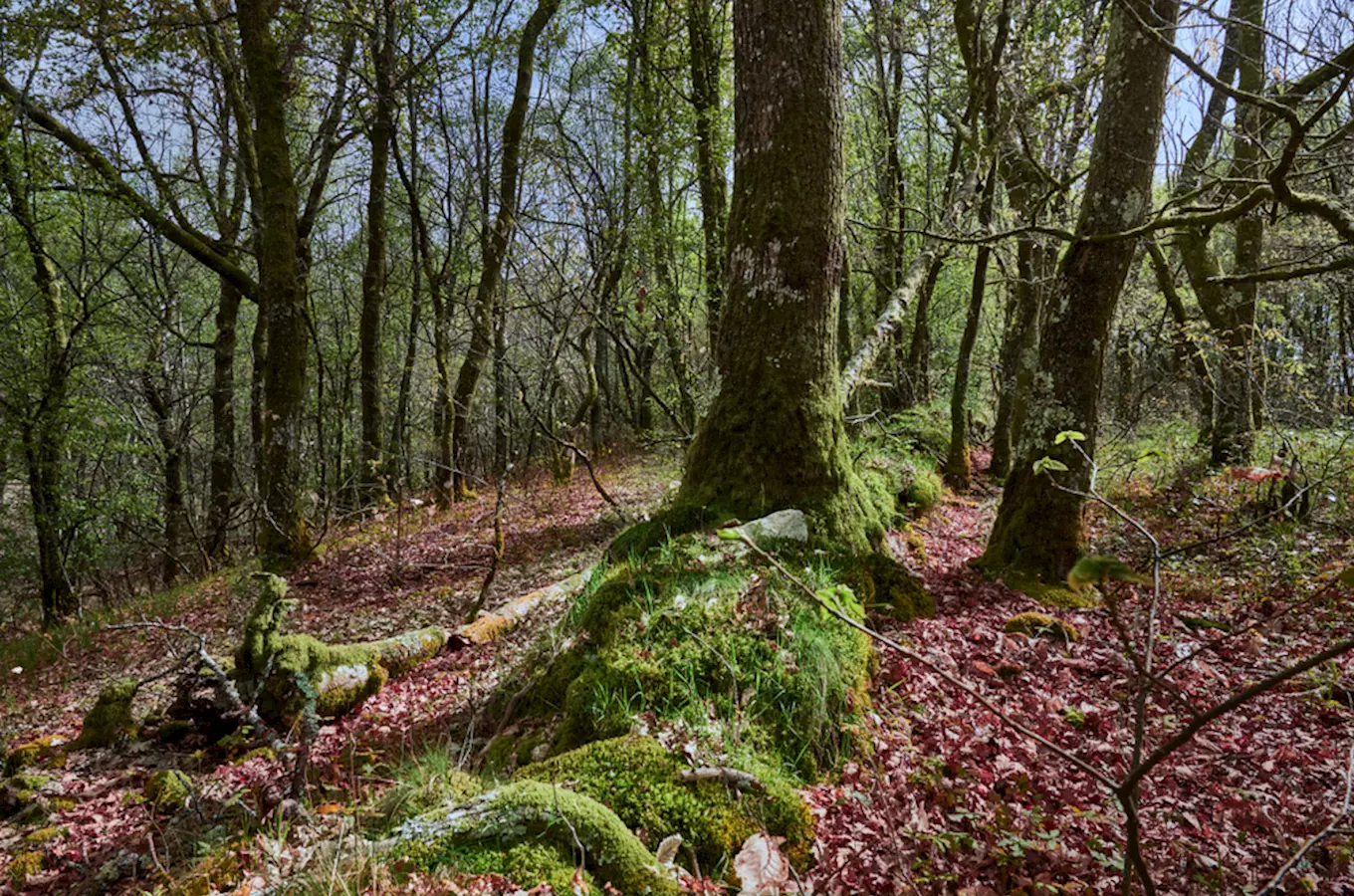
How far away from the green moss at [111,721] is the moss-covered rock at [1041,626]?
5823mm

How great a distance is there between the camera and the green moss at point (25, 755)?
4062mm

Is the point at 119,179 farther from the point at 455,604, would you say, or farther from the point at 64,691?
the point at 455,604

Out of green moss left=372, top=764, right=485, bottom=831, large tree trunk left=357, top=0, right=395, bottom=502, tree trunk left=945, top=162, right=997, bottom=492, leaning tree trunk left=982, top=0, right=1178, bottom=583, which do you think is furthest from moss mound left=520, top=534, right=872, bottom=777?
large tree trunk left=357, top=0, right=395, bottom=502

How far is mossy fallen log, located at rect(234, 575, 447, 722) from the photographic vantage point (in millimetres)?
4289

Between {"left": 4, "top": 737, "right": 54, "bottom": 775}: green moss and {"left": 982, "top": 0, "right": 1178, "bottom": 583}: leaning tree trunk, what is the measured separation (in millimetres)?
6764

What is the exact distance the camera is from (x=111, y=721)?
430cm

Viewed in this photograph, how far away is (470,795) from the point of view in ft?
7.62

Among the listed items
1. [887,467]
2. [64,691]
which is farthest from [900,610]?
[64,691]

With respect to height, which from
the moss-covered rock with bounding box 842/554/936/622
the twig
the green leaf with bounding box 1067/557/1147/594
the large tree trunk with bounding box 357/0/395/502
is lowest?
the moss-covered rock with bounding box 842/554/936/622

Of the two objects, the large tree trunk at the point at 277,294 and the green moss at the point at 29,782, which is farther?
the large tree trunk at the point at 277,294

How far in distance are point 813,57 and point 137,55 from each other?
10930 millimetres

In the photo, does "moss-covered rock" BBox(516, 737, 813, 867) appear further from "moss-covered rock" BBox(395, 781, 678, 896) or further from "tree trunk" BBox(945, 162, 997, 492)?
"tree trunk" BBox(945, 162, 997, 492)

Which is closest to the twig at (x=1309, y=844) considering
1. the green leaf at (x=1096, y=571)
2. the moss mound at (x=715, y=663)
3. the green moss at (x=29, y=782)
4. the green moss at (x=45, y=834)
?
the green leaf at (x=1096, y=571)

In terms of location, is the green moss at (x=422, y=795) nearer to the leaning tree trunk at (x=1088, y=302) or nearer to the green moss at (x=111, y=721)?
the green moss at (x=111, y=721)
